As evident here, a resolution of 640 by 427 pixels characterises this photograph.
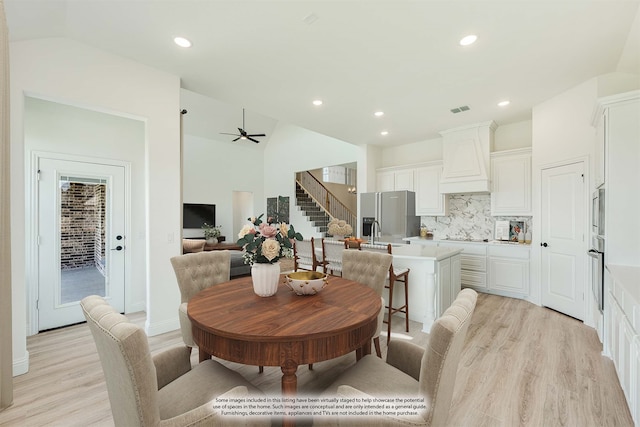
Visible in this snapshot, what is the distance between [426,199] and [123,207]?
509 cm

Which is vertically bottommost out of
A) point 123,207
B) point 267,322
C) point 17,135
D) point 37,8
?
point 267,322

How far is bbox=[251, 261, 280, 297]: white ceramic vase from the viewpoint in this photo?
180cm

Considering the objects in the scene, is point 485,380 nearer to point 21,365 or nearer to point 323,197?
point 21,365

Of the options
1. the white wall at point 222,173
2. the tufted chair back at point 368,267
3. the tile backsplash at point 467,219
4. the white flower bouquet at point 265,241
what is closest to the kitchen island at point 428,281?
the tufted chair back at point 368,267

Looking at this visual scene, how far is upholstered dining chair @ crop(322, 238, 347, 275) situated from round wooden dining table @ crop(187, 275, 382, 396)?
5.37 feet

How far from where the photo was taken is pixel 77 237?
3336 millimetres

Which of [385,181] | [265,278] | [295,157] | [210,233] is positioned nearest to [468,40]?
[265,278]

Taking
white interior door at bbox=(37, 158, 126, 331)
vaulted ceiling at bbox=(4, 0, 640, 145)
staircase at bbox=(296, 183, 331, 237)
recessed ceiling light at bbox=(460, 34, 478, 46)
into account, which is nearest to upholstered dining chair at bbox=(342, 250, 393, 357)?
vaulted ceiling at bbox=(4, 0, 640, 145)

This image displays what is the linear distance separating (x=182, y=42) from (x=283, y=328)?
8.80ft

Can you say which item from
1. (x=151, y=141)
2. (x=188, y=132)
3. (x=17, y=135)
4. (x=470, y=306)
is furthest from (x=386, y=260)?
(x=188, y=132)

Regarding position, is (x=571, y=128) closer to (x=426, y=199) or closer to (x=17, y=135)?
(x=426, y=199)

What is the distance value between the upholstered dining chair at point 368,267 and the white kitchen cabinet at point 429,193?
11.6ft

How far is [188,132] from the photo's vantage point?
313 inches

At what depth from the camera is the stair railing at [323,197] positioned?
944 cm
